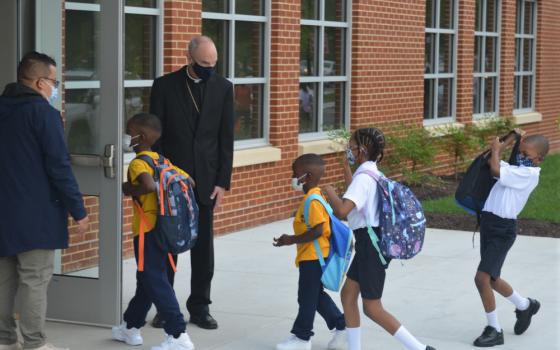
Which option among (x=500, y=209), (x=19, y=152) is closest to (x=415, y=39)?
(x=500, y=209)

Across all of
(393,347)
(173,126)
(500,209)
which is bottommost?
(393,347)

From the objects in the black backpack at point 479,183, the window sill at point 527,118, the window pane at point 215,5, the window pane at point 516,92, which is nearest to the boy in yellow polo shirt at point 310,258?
the black backpack at point 479,183

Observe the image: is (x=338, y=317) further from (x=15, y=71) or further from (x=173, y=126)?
(x=15, y=71)

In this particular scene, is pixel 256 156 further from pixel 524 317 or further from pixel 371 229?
pixel 371 229

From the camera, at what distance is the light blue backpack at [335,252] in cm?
700

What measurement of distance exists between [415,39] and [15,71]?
377 inches

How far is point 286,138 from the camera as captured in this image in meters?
13.3

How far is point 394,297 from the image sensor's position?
9148mm

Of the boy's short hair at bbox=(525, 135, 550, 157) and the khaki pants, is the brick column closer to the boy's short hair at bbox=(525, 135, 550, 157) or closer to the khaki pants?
the boy's short hair at bbox=(525, 135, 550, 157)

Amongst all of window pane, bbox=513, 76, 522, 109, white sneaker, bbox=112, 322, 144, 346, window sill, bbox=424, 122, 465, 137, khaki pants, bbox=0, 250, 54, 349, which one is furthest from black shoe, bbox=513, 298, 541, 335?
window pane, bbox=513, 76, 522, 109

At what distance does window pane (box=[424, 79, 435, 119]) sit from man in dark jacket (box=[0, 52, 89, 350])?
11.8 meters

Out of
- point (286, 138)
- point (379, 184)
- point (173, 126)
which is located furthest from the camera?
point (286, 138)

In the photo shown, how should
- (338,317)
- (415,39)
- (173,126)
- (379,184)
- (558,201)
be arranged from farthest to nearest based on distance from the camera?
(415,39), (558,201), (173,126), (338,317), (379,184)

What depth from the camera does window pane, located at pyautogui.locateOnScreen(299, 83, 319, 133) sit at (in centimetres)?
1409
